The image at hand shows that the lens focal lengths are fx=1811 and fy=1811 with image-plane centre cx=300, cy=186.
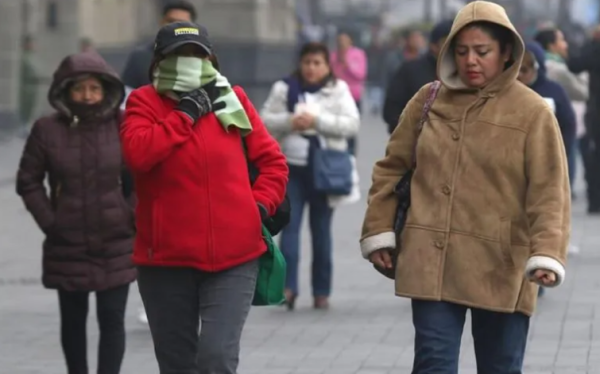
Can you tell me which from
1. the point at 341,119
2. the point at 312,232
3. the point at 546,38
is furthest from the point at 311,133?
the point at 546,38

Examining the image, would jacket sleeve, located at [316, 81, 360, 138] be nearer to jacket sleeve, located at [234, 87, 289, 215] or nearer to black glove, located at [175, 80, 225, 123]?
jacket sleeve, located at [234, 87, 289, 215]

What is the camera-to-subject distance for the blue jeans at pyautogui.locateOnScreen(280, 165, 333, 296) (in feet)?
34.8

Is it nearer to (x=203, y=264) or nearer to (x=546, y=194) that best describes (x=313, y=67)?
(x=203, y=264)

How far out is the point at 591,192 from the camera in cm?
1641

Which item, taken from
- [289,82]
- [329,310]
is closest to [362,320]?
[329,310]

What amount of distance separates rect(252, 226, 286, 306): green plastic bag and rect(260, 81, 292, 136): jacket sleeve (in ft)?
13.9

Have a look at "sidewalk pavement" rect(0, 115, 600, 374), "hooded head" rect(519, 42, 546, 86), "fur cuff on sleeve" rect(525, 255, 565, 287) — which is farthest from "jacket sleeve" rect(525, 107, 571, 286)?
"hooded head" rect(519, 42, 546, 86)

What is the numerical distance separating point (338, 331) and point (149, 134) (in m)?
3.99

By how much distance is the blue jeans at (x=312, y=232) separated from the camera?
10609 mm

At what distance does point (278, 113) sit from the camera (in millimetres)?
10680

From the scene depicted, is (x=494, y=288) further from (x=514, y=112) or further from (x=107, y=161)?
(x=107, y=161)

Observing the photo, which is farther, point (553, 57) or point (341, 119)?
point (553, 57)

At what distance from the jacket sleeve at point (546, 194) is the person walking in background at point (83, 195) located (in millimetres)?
2368

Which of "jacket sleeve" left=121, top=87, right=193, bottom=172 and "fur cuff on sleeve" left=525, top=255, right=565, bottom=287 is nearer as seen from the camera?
"fur cuff on sleeve" left=525, top=255, right=565, bottom=287
